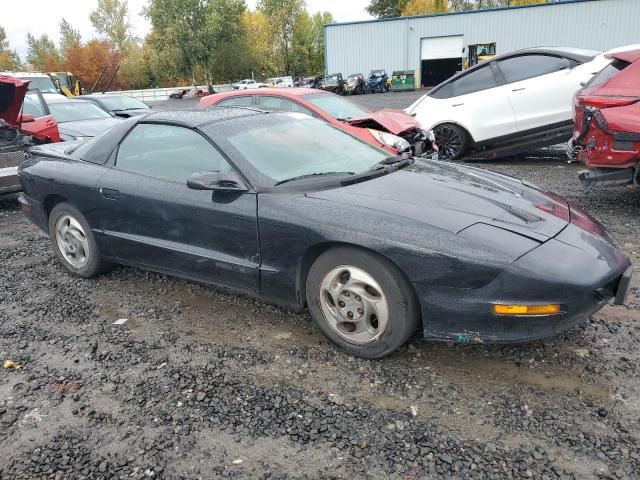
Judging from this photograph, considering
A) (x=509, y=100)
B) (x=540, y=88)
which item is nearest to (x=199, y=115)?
(x=509, y=100)

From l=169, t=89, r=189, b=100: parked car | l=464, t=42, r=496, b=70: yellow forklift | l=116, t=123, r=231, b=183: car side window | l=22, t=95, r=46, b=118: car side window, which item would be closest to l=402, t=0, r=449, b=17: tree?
l=464, t=42, r=496, b=70: yellow forklift

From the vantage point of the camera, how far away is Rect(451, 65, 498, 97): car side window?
331 inches

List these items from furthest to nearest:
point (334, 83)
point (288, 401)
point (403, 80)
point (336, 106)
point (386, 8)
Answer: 1. point (386, 8)
2. point (403, 80)
3. point (334, 83)
4. point (336, 106)
5. point (288, 401)

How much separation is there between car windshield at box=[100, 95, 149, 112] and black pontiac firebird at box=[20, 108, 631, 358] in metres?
8.56

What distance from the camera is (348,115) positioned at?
7863 millimetres

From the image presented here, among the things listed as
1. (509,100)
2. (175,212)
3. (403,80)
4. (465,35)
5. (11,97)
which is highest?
(465,35)

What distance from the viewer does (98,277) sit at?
4.46m

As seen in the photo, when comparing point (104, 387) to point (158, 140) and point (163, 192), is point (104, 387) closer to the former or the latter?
point (163, 192)

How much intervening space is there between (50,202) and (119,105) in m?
8.82

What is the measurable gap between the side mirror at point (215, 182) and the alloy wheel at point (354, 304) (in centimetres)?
81

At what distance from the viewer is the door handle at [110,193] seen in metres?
3.90

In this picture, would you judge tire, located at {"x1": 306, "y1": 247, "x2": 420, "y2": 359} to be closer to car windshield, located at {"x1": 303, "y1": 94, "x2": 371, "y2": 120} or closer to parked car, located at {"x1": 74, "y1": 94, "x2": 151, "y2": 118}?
car windshield, located at {"x1": 303, "y1": 94, "x2": 371, "y2": 120}

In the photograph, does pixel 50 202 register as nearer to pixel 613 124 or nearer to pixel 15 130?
pixel 15 130

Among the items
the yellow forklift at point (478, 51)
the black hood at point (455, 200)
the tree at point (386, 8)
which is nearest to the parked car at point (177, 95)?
the yellow forklift at point (478, 51)
